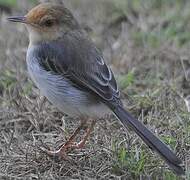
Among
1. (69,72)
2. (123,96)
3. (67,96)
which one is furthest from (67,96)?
(123,96)

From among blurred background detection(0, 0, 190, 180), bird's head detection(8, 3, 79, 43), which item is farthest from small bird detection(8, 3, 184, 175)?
blurred background detection(0, 0, 190, 180)

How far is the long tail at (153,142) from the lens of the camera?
494 cm

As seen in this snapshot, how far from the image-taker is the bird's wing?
5.49 meters

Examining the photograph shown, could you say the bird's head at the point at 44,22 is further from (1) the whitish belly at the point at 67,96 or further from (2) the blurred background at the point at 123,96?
(2) the blurred background at the point at 123,96

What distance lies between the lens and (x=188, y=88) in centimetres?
716

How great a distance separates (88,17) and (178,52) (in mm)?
1642

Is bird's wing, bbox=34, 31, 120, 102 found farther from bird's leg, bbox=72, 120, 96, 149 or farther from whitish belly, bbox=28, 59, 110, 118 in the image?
bird's leg, bbox=72, 120, 96, 149

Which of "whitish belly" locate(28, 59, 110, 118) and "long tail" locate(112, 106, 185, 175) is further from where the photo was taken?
"whitish belly" locate(28, 59, 110, 118)

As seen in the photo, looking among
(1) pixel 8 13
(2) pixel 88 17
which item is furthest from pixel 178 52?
(1) pixel 8 13

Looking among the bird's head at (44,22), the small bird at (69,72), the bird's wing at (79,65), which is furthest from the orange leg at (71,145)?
the bird's head at (44,22)

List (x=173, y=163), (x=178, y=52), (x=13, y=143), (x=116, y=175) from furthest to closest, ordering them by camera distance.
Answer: (x=178, y=52)
(x=13, y=143)
(x=116, y=175)
(x=173, y=163)

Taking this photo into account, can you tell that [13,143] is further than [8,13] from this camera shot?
No

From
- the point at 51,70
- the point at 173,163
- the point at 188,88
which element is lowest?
the point at 188,88

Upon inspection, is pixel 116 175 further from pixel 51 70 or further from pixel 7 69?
pixel 7 69
